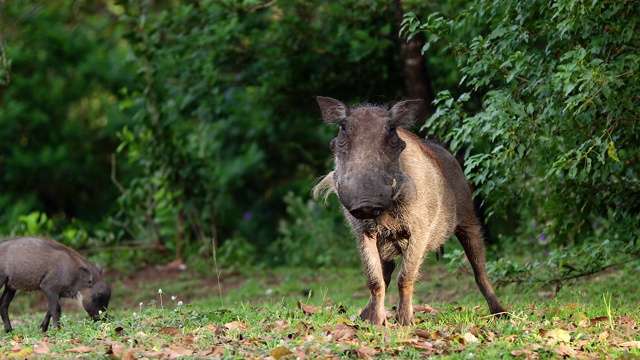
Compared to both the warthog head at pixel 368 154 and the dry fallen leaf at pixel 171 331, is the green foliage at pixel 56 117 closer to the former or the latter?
the dry fallen leaf at pixel 171 331

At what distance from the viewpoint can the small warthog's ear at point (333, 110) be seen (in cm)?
658

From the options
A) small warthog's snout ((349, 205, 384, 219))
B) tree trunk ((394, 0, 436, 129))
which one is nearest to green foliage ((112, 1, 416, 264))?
tree trunk ((394, 0, 436, 129))

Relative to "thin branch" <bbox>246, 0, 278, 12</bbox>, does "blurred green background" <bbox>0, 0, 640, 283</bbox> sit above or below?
below

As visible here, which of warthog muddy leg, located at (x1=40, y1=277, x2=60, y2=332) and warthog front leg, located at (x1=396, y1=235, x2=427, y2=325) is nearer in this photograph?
warthog front leg, located at (x1=396, y1=235, x2=427, y2=325)

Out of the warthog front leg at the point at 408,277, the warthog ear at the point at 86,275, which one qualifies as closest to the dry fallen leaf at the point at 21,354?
the warthog front leg at the point at 408,277

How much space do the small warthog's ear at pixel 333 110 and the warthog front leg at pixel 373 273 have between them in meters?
0.80

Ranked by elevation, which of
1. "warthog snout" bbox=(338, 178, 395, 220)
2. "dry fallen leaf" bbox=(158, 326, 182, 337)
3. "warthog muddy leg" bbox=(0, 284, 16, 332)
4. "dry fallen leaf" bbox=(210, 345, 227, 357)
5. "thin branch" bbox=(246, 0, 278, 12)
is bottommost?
"warthog muddy leg" bbox=(0, 284, 16, 332)

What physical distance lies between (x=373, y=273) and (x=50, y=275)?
3234 millimetres

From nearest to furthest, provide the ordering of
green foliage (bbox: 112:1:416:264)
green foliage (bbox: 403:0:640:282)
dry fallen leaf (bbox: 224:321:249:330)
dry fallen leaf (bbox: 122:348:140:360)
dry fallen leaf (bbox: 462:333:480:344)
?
dry fallen leaf (bbox: 122:348:140:360)
dry fallen leaf (bbox: 462:333:480:344)
dry fallen leaf (bbox: 224:321:249:330)
green foliage (bbox: 403:0:640:282)
green foliage (bbox: 112:1:416:264)

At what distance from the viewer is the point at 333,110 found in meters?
6.61

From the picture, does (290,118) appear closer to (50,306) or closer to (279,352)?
(50,306)

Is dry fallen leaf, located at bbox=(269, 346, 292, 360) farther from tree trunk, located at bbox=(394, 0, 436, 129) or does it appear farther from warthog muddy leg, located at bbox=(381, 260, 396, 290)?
tree trunk, located at bbox=(394, 0, 436, 129)

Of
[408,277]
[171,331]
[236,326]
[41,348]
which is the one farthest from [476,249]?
[41,348]

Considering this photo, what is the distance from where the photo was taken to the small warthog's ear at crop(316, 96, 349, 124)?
658 cm
